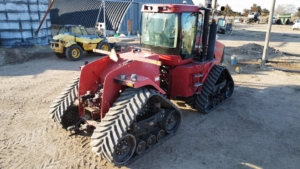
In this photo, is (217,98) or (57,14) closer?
(217,98)

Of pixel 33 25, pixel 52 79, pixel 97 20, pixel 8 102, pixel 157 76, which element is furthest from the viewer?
pixel 97 20

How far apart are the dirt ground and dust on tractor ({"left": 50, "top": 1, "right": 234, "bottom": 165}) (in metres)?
0.35

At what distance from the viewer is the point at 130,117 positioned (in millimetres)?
4109

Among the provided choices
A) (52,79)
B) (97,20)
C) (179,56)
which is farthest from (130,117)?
(97,20)

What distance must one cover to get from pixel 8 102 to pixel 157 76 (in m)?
4.70

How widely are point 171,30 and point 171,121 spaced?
6.70 ft

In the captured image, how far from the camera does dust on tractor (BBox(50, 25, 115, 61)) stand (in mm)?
12680

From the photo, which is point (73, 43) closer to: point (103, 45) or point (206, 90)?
point (103, 45)

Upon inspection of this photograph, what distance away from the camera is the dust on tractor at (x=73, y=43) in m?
12.7

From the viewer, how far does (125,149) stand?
14.2ft

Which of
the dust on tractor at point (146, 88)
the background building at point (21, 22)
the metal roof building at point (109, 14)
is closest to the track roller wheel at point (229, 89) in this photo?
the dust on tractor at point (146, 88)

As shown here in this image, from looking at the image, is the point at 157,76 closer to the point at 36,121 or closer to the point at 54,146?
the point at 54,146

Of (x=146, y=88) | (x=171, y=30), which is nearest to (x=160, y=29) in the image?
(x=171, y=30)

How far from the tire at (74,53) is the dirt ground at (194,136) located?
389 cm
